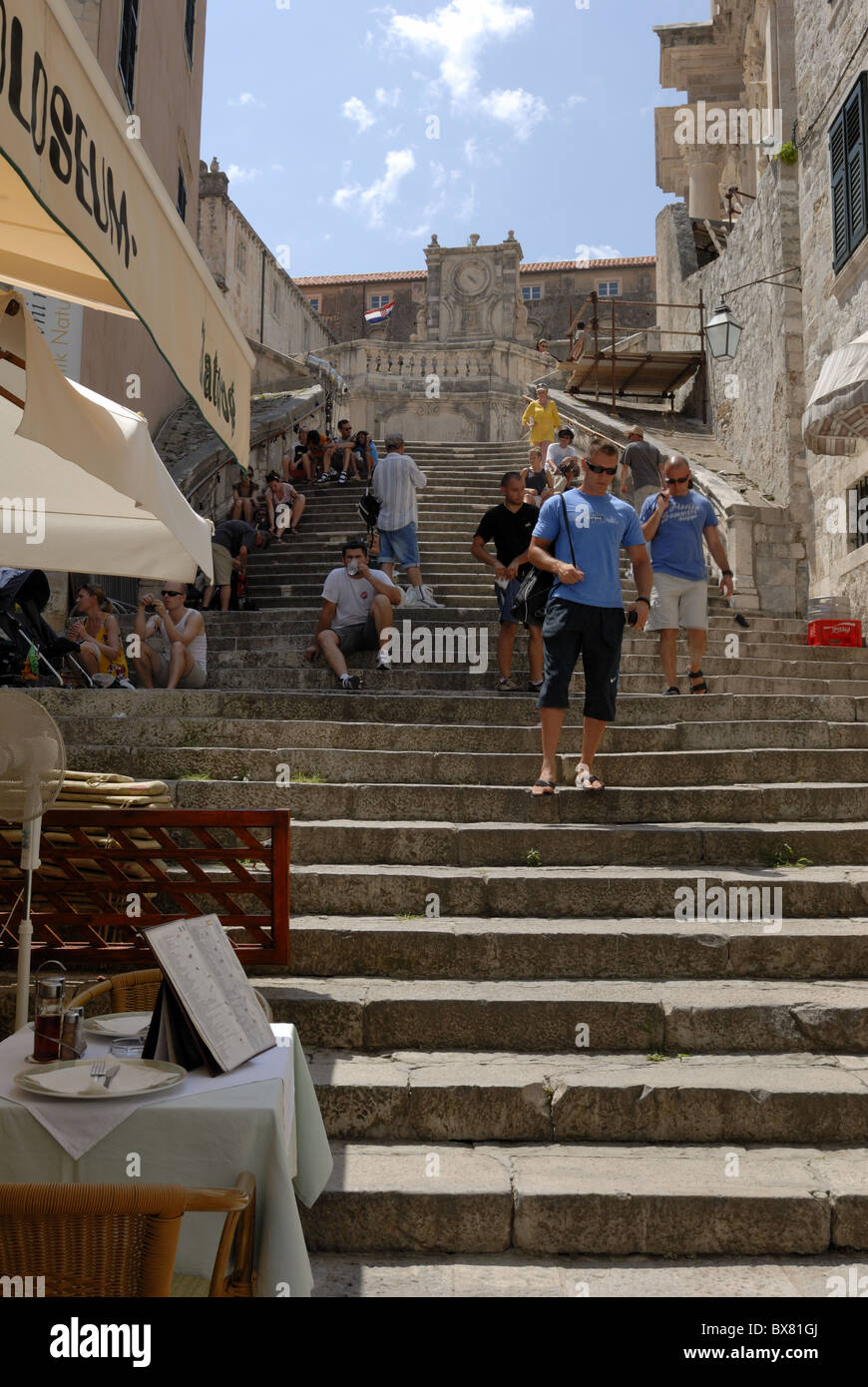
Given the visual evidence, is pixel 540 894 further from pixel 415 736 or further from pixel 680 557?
pixel 680 557

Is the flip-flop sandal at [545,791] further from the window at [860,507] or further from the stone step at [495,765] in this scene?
the window at [860,507]

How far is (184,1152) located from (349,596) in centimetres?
682

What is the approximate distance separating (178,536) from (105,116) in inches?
71.0

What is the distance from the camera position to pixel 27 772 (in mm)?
3654

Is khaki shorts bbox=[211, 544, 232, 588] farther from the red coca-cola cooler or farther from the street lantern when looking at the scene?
the street lantern

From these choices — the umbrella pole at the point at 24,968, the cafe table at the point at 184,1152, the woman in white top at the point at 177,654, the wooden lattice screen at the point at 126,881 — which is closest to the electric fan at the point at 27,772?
the umbrella pole at the point at 24,968

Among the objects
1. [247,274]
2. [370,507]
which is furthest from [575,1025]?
[247,274]

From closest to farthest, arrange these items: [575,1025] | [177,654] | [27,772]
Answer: [27,772] → [575,1025] → [177,654]

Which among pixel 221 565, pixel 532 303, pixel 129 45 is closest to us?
pixel 221 565

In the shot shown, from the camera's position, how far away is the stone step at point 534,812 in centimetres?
586

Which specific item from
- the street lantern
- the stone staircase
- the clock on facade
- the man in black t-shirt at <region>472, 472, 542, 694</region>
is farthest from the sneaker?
the clock on facade

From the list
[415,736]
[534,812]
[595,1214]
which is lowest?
[595,1214]

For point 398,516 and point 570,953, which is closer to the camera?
point 570,953

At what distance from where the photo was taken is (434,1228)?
369cm
